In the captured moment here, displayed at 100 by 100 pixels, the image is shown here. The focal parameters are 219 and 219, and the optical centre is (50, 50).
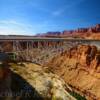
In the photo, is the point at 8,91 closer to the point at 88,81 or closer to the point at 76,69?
the point at 88,81

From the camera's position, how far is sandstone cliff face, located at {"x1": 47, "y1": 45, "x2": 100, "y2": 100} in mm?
56344

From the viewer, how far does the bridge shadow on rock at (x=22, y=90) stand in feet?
38.3

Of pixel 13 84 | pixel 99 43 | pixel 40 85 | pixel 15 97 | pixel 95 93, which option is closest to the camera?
pixel 15 97

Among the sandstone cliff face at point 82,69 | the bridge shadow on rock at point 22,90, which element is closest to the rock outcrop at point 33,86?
the bridge shadow on rock at point 22,90

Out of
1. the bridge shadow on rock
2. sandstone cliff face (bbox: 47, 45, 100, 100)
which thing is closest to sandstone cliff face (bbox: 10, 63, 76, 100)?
the bridge shadow on rock

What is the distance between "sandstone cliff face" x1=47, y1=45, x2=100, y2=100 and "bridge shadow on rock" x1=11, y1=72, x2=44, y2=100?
128 ft

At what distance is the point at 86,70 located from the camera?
67062mm

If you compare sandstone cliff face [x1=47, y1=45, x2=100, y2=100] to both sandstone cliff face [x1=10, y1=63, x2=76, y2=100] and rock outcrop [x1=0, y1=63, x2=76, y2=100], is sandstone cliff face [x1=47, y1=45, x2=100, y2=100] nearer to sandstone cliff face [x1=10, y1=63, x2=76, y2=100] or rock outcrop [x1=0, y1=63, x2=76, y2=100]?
sandstone cliff face [x1=10, y1=63, x2=76, y2=100]

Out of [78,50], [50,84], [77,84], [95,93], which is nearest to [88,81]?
[77,84]

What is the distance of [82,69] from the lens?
69062 mm

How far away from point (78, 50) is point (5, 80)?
64.5 meters

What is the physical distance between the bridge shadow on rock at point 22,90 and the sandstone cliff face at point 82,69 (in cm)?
3907

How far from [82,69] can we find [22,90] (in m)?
58.3

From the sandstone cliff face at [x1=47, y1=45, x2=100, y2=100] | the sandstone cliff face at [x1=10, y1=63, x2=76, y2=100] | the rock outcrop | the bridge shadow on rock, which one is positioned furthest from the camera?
the sandstone cliff face at [x1=47, y1=45, x2=100, y2=100]
